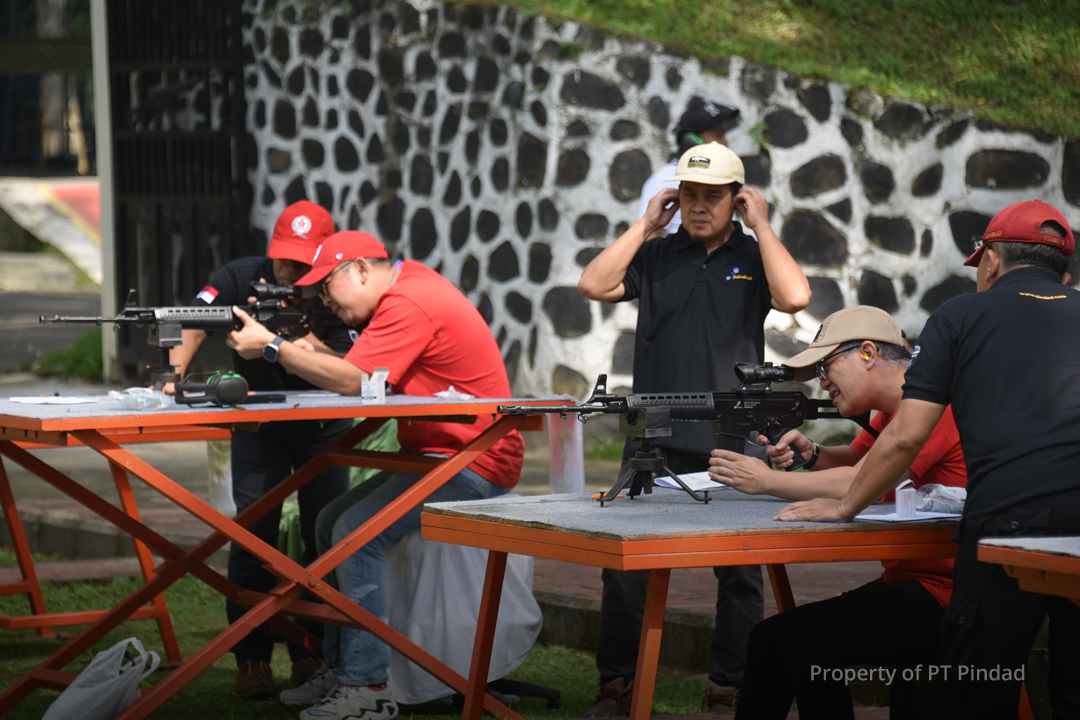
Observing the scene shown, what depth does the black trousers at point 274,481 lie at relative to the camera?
16.4ft

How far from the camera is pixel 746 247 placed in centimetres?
457

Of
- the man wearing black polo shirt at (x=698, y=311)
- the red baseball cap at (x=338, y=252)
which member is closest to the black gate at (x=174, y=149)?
the red baseball cap at (x=338, y=252)

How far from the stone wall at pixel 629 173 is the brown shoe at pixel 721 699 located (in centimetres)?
428

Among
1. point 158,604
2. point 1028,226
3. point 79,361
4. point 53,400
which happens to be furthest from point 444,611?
point 79,361

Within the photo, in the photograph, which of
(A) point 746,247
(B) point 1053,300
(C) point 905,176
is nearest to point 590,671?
(A) point 746,247

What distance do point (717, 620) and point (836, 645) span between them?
1205mm

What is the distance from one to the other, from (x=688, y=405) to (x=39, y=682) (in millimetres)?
2469

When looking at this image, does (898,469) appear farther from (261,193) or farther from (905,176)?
(261,193)

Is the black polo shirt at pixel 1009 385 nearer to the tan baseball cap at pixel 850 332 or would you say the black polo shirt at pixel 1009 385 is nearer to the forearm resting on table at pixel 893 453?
the forearm resting on table at pixel 893 453

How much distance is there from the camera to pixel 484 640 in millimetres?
3516

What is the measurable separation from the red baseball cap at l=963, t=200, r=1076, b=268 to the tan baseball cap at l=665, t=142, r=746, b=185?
4.36ft

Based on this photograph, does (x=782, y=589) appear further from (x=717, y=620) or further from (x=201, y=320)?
(x=201, y=320)

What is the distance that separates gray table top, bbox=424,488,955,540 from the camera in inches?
117

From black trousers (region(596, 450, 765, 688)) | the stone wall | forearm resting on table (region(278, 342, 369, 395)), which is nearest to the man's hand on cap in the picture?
black trousers (region(596, 450, 765, 688))
